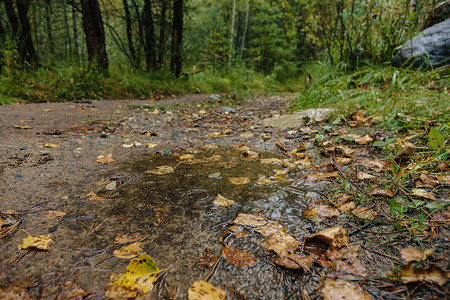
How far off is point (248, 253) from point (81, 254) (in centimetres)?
63

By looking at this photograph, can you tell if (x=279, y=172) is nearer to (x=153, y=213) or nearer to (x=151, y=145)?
(x=153, y=213)

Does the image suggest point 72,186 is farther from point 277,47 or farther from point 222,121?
point 277,47

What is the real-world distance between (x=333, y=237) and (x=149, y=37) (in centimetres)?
853

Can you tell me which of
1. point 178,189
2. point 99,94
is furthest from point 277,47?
point 178,189

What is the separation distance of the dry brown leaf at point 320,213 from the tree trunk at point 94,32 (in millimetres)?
5705

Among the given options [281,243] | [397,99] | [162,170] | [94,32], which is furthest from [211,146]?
[94,32]

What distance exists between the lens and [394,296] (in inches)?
24.4

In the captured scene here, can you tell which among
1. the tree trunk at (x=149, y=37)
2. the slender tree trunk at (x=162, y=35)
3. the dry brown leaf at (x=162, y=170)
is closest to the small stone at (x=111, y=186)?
the dry brown leaf at (x=162, y=170)

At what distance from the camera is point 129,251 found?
0.84m

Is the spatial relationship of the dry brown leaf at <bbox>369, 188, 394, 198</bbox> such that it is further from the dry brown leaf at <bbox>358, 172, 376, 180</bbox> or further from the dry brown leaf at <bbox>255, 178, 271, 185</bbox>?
the dry brown leaf at <bbox>255, 178, 271, 185</bbox>

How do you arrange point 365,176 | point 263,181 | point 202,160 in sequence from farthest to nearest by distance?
point 202,160
point 263,181
point 365,176

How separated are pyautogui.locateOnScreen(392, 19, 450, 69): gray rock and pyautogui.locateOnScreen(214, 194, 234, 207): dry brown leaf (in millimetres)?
3800

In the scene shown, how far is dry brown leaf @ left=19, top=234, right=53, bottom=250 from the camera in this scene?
83 cm

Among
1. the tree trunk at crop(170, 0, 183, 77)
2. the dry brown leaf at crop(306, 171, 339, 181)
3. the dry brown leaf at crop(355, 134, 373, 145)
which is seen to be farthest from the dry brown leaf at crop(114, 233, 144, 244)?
the tree trunk at crop(170, 0, 183, 77)
